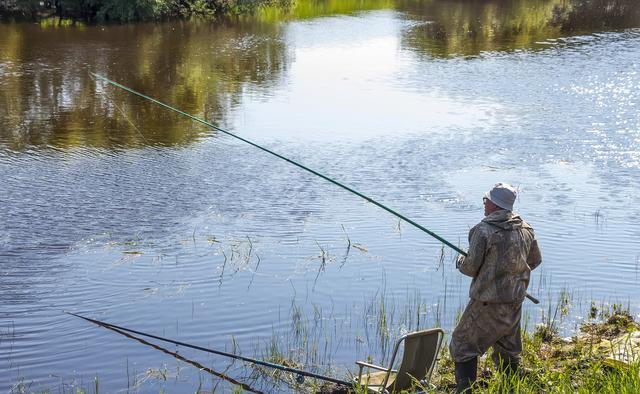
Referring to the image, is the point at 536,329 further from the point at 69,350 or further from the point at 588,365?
the point at 69,350

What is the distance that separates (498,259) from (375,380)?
1.21 meters

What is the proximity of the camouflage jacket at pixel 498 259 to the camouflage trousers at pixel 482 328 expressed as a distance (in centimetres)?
7

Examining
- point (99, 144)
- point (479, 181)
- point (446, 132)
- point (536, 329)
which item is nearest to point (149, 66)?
point (99, 144)

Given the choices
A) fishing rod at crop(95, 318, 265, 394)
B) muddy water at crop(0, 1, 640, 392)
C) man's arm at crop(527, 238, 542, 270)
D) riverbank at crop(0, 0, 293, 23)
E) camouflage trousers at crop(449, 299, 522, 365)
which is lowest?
fishing rod at crop(95, 318, 265, 394)

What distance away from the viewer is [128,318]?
7.57 m

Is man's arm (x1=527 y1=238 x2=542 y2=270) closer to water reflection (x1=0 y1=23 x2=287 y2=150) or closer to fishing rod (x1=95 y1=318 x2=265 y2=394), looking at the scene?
fishing rod (x1=95 y1=318 x2=265 y2=394)

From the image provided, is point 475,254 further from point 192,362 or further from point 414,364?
point 192,362

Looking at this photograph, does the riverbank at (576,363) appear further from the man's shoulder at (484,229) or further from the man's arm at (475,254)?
the man's shoulder at (484,229)

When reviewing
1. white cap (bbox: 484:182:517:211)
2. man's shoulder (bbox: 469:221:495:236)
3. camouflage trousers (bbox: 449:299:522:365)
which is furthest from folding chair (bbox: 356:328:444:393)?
white cap (bbox: 484:182:517:211)

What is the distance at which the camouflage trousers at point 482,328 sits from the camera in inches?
206

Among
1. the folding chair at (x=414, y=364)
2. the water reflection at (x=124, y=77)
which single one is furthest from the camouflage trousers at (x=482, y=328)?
the water reflection at (x=124, y=77)

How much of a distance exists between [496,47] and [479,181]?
554 inches

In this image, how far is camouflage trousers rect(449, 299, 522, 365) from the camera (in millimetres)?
5227

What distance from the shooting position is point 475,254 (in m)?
5.10
